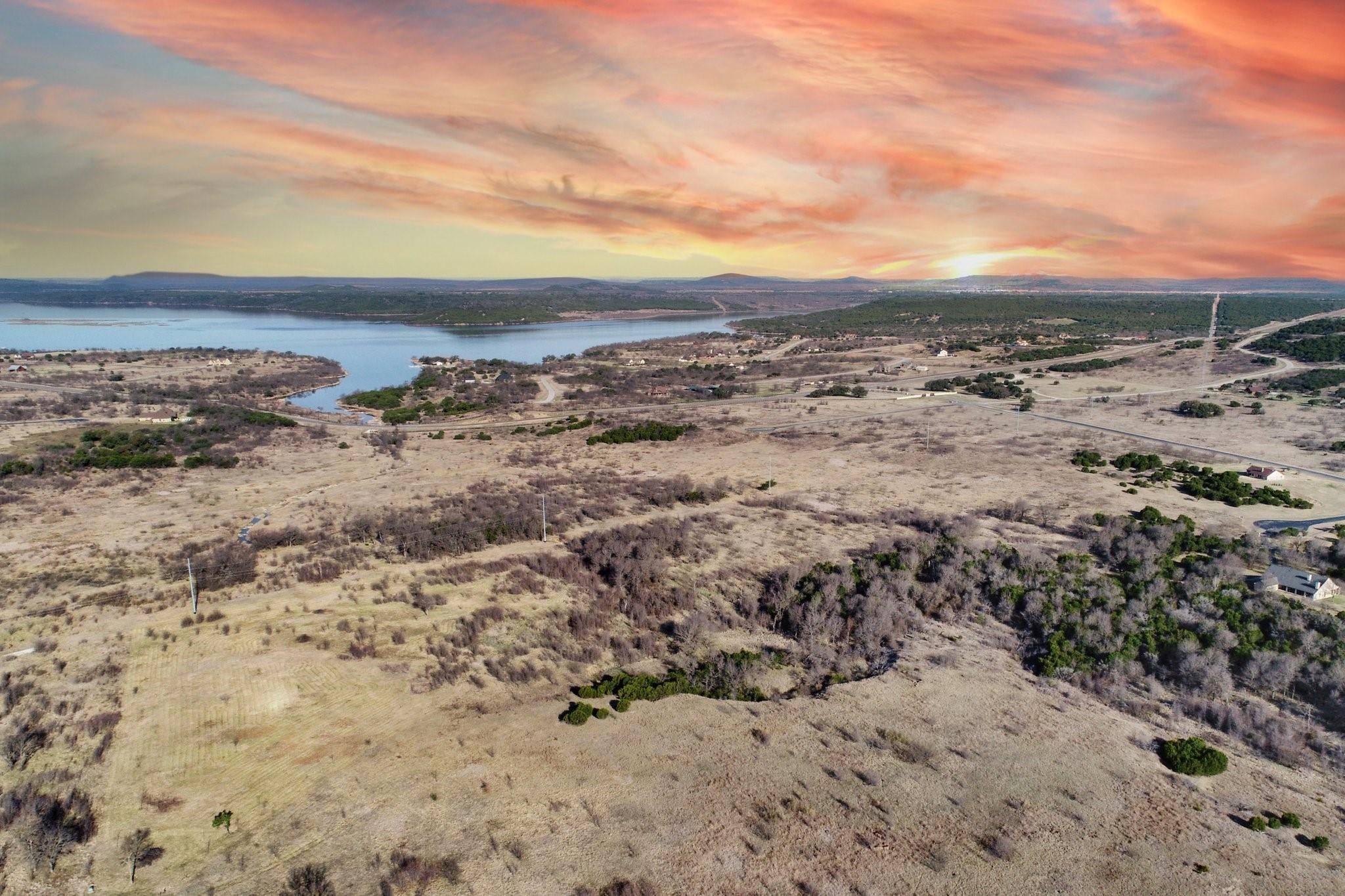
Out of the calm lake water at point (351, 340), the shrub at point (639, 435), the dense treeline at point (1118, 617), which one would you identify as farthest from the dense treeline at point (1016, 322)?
the dense treeline at point (1118, 617)

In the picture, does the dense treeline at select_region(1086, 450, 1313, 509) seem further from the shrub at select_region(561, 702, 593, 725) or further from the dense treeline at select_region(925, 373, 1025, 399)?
the shrub at select_region(561, 702, 593, 725)

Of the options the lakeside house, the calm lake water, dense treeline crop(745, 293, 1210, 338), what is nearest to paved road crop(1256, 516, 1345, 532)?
the lakeside house

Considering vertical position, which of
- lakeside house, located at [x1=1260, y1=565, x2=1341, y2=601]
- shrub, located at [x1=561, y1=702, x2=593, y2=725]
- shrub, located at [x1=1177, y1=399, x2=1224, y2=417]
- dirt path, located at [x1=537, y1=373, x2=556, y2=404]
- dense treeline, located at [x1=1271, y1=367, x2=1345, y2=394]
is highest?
dense treeline, located at [x1=1271, y1=367, x2=1345, y2=394]

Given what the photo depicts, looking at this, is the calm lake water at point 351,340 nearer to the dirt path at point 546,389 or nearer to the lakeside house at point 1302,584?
the dirt path at point 546,389

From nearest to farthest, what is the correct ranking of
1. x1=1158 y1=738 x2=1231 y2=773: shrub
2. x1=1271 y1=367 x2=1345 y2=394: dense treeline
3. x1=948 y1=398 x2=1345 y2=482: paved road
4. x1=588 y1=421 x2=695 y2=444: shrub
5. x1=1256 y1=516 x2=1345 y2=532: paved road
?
1. x1=1158 y1=738 x2=1231 y2=773: shrub
2. x1=1256 y1=516 x2=1345 y2=532: paved road
3. x1=948 y1=398 x2=1345 y2=482: paved road
4. x1=588 y1=421 x2=695 y2=444: shrub
5. x1=1271 y1=367 x2=1345 y2=394: dense treeline

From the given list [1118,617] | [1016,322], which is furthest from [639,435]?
[1016,322]
